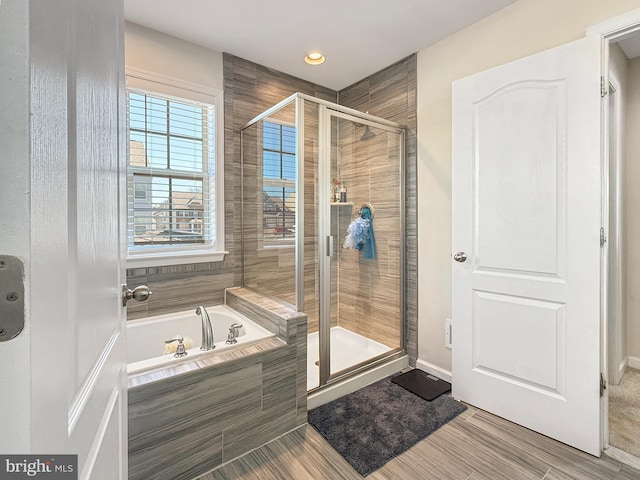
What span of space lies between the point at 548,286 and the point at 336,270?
1299 millimetres

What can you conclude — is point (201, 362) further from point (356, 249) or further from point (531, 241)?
point (531, 241)

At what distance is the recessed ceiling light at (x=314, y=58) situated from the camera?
2516mm

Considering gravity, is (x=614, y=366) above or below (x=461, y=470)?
above

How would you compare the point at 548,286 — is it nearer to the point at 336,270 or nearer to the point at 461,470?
the point at 461,470

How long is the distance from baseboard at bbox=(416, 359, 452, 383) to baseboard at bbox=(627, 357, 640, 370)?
152 cm

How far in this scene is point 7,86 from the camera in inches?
13.1

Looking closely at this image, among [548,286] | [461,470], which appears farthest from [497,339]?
[461,470]

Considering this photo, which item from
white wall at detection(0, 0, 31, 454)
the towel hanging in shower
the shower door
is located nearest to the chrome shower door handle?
the shower door

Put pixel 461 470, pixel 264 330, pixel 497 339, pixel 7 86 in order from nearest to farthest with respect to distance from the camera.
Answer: pixel 7 86 → pixel 461 470 → pixel 497 339 → pixel 264 330

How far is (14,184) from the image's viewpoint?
34cm

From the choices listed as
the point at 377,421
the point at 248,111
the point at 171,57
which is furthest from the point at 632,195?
the point at 171,57

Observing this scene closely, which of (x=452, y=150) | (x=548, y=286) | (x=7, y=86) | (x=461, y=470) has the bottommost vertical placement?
(x=461, y=470)

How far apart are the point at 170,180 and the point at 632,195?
3.47 meters

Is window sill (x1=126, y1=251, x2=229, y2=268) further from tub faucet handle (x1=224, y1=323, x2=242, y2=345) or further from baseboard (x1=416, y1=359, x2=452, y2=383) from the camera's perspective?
baseboard (x1=416, y1=359, x2=452, y2=383)
